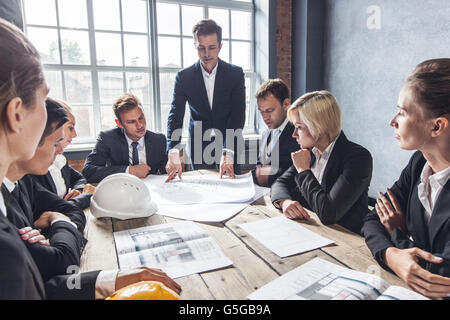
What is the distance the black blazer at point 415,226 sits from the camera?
948 millimetres

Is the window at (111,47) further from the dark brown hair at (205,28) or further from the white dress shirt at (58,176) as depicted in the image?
the white dress shirt at (58,176)

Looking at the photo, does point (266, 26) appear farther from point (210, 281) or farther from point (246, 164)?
point (210, 281)

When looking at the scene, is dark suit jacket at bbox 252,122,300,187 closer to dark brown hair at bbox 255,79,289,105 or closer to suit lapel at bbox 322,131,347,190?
dark brown hair at bbox 255,79,289,105

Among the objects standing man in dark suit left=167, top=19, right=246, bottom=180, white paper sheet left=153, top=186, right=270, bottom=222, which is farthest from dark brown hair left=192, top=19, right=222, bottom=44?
white paper sheet left=153, top=186, right=270, bottom=222

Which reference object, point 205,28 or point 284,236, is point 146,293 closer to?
point 284,236

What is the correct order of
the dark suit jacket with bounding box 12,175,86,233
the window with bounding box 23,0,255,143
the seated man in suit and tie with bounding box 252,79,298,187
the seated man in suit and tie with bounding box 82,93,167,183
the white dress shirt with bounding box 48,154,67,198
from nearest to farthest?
the dark suit jacket with bounding box 12,175,86,233, the white dress shirt with bounding box 48,154,67,198, the seated man in suit and tie with bounding box 252,79,298,187, the seated man in suit and tie with bounding box 82,93,167,183, the window with bounding box 23,0,255,143

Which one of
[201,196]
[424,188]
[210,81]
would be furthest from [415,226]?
[210,81]

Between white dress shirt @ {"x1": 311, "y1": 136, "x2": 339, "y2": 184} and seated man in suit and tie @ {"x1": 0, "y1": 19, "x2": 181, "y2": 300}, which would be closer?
seated man in suit and tie @ {"x1": 0, "y1": 19, "x2": 181, "y2": 300}

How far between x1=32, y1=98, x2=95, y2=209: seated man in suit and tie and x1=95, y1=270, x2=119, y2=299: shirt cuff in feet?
2.60

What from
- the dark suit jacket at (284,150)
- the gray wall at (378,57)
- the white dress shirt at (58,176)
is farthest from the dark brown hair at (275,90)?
the gray wall at (378,57)

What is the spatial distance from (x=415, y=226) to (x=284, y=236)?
46cm

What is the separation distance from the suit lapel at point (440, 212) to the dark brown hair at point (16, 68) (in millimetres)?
1135

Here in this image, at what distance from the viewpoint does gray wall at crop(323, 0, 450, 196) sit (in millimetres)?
3115

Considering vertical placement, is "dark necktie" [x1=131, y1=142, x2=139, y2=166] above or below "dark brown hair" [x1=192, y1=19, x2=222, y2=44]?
below
